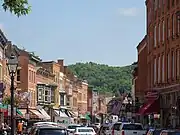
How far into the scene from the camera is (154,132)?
29.0 meters

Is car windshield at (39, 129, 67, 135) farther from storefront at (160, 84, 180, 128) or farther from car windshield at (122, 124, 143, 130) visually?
storefront at (160, 84, 180, 128)

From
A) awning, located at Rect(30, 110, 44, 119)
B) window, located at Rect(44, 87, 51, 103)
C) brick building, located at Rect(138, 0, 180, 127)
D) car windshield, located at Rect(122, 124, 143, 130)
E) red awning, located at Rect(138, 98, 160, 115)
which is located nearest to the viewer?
car windshield, located at Rect(122, 124, 143, 130)

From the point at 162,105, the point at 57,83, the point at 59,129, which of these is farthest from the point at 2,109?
the point at 57,83

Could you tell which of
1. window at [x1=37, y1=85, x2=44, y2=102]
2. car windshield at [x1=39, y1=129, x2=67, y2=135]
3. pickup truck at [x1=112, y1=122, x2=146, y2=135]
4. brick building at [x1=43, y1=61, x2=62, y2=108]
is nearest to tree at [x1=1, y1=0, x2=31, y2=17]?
car windshield at [x1=39, y1=129, x2=67, y2=135]

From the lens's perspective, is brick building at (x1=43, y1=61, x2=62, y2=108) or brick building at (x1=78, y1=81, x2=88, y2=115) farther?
brick building at (x1=78, y1=81, x2=88, y2=115)

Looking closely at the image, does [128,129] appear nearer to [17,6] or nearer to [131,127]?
[131,127]

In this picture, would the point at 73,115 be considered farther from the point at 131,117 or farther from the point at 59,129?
the point at 59,129

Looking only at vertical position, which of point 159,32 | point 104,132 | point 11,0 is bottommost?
point 104,132

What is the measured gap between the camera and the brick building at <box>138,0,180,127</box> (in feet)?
176

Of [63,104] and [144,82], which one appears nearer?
[144,82]

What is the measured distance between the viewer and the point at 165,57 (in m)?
58.1

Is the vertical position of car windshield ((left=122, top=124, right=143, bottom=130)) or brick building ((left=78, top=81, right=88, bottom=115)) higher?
brick building ((left=78, top=81, right=88, bottom=115))

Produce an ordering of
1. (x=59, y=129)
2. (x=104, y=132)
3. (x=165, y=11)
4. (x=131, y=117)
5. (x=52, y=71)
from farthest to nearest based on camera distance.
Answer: (x=52, y=71) < (x=131, y=117) < (x=165, y=11) < (x=104, y=132) < (x=59, y=129)

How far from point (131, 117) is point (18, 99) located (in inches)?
1025
